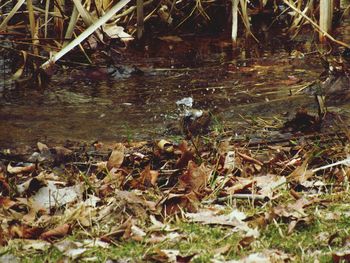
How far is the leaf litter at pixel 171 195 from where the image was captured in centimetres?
301

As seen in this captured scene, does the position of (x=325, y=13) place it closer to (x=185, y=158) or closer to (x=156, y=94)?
(x=156, y=94)

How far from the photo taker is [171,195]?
135 inches

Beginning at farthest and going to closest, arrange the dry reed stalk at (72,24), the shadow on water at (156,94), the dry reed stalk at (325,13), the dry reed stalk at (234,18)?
the dry reed stalk at (234,18), the dry reed stalk at (325,13), the dry reed stalk at (72,24), the shadow on water at (156,94)

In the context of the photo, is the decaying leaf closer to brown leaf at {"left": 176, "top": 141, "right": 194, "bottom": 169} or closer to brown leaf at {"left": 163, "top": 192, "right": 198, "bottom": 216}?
brown leaf at {"left": 163, "top": 192, "right": 198, "bottom": 216}

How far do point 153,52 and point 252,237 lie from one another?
12.9 feet

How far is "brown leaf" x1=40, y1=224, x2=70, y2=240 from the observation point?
10.2ft

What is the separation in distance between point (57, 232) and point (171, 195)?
57 cm

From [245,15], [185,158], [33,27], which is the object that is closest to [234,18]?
[245,15]

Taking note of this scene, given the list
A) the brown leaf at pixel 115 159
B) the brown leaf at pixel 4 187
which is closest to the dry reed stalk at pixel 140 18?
the brown leaf at pixel 115 159

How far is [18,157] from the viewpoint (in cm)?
423

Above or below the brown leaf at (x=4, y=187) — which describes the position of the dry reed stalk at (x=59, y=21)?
above

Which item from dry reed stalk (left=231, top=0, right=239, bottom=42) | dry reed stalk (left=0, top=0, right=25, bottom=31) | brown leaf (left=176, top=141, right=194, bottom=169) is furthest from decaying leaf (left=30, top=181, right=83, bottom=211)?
dry reed stalk (left=231, top=0, right=239, bottom=42)

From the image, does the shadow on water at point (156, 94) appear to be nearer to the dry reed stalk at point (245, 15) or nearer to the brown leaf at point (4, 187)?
the dry reed stalk at point (245, 15)

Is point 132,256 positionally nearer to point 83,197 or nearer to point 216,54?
point 83,197
